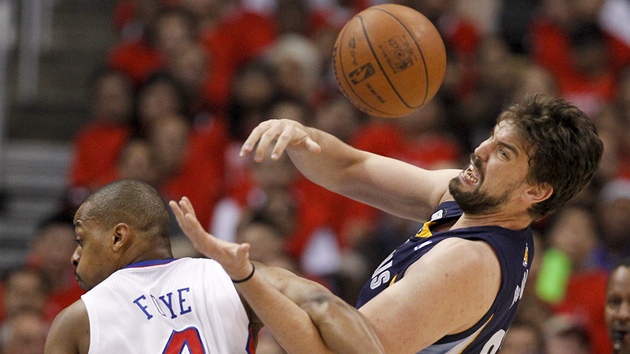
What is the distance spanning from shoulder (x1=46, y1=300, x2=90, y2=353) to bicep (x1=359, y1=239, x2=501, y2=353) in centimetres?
89

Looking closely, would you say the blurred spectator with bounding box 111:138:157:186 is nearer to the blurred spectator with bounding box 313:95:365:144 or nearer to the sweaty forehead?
the blurred spectator with bounding box 313:95:365:144

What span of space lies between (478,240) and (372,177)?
2.66ft

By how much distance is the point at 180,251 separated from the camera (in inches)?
263

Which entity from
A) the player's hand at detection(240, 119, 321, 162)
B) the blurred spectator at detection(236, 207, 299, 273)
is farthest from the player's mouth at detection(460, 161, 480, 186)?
the blurred spectator at detection(236, 207, 299, 273)

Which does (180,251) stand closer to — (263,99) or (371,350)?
(263,99)

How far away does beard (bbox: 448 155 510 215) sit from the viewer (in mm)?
3713

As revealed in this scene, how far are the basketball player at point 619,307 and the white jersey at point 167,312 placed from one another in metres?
1.81

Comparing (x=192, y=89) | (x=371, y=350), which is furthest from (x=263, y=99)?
(x=371, y=350)

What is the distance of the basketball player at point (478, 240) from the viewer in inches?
136

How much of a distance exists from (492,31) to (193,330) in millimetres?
7043

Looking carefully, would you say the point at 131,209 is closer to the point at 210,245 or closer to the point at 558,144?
the point at 210,245

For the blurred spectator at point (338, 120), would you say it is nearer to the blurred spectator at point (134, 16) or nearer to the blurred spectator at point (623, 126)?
the blurred spectator at point (623, 126)

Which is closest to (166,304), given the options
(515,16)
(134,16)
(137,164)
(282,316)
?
(282,316)

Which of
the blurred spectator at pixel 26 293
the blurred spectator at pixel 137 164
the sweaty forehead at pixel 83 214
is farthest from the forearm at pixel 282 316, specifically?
the blurred spectator at pixel 137 164
